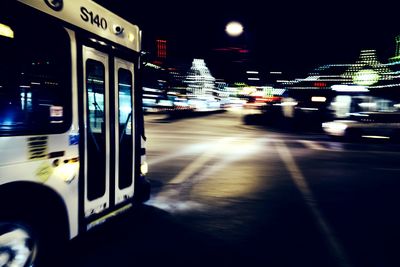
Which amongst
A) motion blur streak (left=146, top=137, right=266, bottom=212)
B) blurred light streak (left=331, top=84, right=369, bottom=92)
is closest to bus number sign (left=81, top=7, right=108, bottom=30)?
motion blur streak (left=146, top=137, right=266, bottom=212)

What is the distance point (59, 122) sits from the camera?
4238mm

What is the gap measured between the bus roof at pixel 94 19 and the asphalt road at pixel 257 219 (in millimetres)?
2501

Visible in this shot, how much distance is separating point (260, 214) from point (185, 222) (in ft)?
4.25

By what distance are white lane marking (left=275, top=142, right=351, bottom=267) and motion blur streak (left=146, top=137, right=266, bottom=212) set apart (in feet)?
3.73

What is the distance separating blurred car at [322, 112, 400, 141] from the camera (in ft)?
58.2

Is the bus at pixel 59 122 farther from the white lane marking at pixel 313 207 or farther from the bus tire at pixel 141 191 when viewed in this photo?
the white lane marking at pixel 313 207

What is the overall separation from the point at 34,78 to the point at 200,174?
265 inches

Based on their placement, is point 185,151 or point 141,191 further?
point 185,151

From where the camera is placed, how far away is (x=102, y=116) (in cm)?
514

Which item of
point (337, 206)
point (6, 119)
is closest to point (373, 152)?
point (337, 206)

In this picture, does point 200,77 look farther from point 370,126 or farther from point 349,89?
point 370,126

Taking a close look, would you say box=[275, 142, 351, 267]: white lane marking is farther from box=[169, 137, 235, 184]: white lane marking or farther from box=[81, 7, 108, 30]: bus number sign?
box=[81, 7, 108, 30]: bus number sign

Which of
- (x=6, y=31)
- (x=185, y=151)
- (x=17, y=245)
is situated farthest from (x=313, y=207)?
(x=185, y=151)

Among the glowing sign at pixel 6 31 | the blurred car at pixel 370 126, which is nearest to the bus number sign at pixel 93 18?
the glowing sign at pixel 6 31
